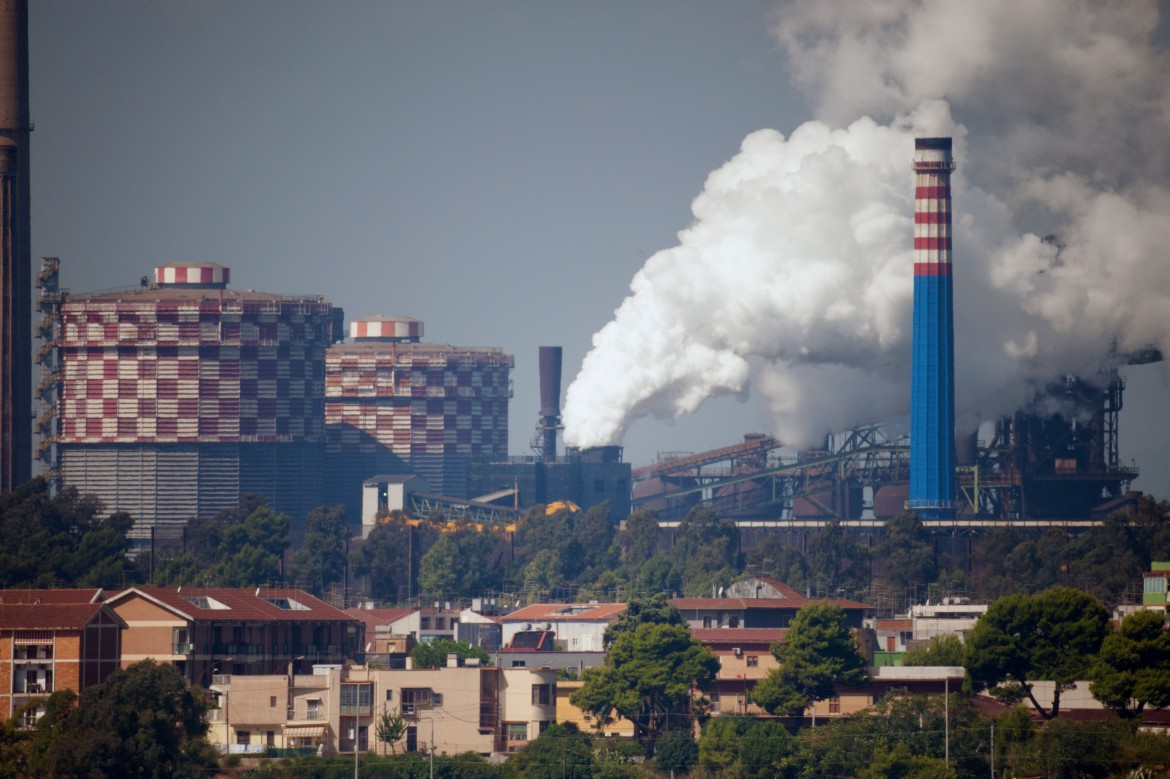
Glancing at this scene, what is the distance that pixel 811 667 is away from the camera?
3541 inches

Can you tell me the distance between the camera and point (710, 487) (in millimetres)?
169875

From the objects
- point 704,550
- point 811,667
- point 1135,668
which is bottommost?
point 811,667

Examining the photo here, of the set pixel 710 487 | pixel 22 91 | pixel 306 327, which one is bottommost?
pixel 710 487

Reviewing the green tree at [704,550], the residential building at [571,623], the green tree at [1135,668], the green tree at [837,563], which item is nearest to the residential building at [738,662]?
the residential building at [571,623]

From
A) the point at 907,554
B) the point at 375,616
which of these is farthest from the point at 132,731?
the point at 907,554

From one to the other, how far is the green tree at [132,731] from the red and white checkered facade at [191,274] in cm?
11827

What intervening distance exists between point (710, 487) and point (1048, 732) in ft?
302

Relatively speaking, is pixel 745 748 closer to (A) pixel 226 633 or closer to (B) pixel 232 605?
(A) pixel 226 633

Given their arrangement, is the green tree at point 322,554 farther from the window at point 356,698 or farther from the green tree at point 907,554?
the window at point 356,698

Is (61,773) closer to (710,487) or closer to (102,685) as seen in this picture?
(102,685)

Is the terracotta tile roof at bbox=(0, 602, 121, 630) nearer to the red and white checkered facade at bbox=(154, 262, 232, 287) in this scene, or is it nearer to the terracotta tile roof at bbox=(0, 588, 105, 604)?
the terracotta tile roof at bbox=(0, 588, 105, 604)

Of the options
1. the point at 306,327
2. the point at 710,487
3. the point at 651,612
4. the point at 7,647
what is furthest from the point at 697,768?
the point at 306,327

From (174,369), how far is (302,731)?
10789 cm

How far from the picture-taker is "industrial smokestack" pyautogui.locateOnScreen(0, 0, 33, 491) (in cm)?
15400
